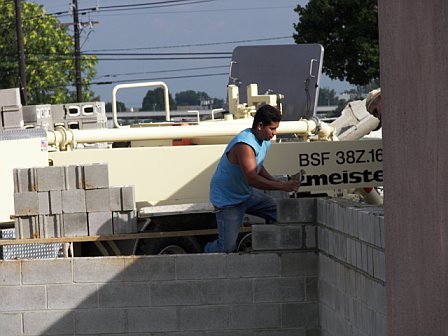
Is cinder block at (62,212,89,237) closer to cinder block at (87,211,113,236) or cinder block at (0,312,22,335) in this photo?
cinder block at (87,211,113,236)

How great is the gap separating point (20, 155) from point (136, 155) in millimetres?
1333

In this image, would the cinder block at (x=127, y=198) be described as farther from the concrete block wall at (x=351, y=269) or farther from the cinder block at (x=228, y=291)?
the concrete block wall at (x=351, y=269)

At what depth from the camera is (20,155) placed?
1409cm

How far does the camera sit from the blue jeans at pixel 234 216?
36.4 ft

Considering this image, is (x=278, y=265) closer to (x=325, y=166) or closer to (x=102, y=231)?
(x=102, y=231)

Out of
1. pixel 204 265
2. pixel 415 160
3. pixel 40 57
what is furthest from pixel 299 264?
pixel 40 57

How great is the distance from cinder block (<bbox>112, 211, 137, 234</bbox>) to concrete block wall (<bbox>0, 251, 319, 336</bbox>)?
0.76m

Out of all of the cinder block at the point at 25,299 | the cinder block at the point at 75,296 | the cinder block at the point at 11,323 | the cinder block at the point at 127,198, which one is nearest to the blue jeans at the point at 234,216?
the cinder block at the point at 127,198

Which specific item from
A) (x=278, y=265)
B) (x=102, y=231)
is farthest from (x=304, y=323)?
(x=102, y=231)

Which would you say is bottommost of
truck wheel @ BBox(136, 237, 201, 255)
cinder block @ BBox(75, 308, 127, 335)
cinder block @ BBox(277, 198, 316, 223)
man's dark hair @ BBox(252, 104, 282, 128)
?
cinder block @ BBox(75, 308, 127, 335)

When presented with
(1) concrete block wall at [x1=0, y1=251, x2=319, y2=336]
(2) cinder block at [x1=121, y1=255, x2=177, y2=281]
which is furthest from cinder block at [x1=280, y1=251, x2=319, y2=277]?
(2) cinder block at [x1=121, y1=255, x2=177, y2=281]

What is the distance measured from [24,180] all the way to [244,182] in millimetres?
2075

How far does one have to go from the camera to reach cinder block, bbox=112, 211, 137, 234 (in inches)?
456

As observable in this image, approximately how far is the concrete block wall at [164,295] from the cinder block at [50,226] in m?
0.65
